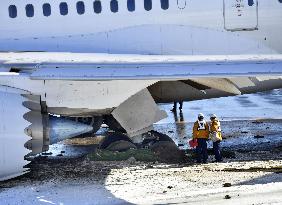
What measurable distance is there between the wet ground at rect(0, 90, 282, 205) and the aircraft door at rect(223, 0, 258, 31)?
309cm

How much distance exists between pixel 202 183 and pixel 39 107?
11.8 feet

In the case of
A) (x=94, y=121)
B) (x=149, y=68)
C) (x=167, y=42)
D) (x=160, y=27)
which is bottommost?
(x=94, y=121)

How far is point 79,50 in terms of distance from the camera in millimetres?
14117

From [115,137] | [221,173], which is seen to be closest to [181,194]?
[221,173]

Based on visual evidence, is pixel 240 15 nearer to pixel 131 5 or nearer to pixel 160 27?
pixel 160 27

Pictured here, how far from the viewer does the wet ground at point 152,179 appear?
11.0m

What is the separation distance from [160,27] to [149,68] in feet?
7.97

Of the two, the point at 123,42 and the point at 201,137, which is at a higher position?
the point at 123,42

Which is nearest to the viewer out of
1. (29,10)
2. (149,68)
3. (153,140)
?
(149,68)

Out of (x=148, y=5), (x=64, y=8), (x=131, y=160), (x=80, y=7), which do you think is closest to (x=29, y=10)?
(x=64, y=8)

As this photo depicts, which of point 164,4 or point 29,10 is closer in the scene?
point 164,4

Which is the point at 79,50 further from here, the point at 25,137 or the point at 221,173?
the point at 221,173

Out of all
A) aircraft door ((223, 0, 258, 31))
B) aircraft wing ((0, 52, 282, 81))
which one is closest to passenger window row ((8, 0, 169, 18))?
aircraft door ((223, 0, 258, 31))

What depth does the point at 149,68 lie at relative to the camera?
11750 mm
